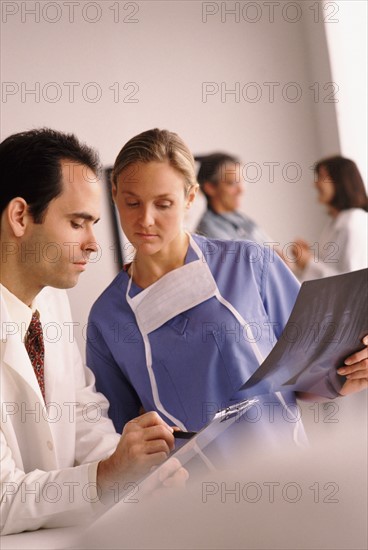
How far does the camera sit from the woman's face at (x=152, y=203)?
1156mm

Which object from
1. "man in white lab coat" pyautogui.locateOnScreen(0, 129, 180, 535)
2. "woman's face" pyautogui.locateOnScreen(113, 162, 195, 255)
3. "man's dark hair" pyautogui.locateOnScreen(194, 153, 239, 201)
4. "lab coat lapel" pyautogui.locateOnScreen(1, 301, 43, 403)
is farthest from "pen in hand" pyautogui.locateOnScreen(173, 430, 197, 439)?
"man's dark hair" pyautogui.locateOnScreen(194, 153, 239, 201)

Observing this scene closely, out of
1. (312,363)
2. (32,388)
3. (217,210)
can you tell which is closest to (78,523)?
(32,388)

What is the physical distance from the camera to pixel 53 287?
113cm

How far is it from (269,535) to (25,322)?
771 mm

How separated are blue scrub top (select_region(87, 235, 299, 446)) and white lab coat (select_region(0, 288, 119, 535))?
0.05 meters

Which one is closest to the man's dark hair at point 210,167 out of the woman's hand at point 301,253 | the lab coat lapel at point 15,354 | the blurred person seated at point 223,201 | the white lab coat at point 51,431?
the blurred person seated at point 223,201

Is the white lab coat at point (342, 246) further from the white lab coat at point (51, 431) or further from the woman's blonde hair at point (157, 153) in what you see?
the white lab coat at point (51, 431)

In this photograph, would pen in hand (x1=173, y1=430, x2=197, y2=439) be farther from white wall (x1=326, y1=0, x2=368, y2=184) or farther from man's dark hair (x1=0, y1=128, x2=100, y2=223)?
white wall (x1=326, y1=0, x2=368, y2=184)

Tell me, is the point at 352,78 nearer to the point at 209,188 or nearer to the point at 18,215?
the point at 209,188

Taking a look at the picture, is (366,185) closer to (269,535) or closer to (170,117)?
(170,117)

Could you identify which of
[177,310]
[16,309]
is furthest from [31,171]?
[177,310]

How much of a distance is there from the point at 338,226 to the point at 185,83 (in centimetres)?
46

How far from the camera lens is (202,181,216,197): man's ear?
53.1 inches

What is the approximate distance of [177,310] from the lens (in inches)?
46.3
